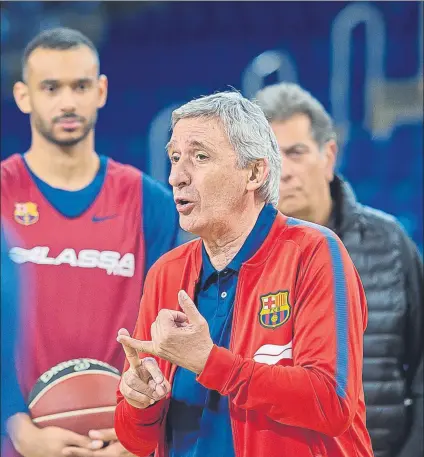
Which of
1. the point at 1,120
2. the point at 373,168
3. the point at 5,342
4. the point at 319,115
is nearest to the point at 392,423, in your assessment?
the point at 319,115

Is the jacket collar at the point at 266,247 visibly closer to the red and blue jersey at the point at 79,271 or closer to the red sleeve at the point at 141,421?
the red sleeve at the point at 141,421

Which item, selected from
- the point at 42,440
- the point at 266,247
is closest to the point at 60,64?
the point at 42,440

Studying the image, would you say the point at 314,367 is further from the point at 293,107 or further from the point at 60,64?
the point at 60,64

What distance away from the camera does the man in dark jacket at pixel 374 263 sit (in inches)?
106

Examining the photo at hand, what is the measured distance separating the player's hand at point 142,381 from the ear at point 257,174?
40 cm

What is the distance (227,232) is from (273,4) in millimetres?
5238

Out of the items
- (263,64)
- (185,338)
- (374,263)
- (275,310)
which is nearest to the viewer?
(185,338)

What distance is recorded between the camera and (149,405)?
182 centimetres

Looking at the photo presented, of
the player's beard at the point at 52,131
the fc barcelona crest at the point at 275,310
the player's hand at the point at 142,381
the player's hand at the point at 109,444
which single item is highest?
the player's beard at the point at 52,131

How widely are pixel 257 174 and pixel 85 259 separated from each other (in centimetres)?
103

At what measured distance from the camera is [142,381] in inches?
69.9

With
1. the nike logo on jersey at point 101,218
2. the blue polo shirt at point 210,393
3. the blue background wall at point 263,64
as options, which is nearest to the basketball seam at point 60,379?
the nike logo on jersey at point 101,218

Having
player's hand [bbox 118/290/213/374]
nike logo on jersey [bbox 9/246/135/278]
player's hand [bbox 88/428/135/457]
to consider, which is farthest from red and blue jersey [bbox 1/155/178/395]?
player's hand [bbox 118/290/213/374]

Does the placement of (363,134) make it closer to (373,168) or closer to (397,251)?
(373,168)
